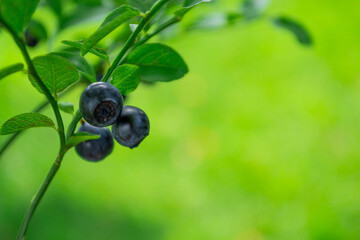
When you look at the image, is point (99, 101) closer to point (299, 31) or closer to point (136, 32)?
point (136, 32)

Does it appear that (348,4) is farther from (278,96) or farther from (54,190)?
(54,190)

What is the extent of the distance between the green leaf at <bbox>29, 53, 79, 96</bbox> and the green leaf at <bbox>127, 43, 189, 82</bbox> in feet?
0.40

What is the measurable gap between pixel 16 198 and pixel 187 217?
2.92 feet

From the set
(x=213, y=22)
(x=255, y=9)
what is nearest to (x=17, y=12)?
(x=213, y=22)

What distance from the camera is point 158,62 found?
838mm

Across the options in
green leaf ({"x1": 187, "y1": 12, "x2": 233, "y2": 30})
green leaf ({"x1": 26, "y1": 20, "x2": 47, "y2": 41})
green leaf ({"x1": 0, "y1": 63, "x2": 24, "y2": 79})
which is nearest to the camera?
green leaf ({"x1": 0, "y1": 63, "x2": 24, "y2": 79})

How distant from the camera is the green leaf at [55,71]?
0.65 m

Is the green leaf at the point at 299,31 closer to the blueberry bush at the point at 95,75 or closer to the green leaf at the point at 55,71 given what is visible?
the blueberry bush at the point at 95,75

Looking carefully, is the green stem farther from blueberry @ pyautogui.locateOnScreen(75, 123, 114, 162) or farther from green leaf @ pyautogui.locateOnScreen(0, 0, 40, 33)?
blueberry @ pyautogui.locateOnScreen(75, 123, 114, 162)

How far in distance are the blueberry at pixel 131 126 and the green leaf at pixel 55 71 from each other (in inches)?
4.4

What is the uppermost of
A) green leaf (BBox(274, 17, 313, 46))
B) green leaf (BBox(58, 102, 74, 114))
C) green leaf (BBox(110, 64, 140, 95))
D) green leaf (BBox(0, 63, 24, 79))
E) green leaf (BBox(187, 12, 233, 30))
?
green leaf (BBox(274, 17, 313, 46))

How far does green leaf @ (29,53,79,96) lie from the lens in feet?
2.12

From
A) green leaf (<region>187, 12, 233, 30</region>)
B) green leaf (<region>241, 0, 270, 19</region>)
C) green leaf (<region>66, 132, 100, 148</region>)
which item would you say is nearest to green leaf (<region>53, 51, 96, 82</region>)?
green leaf (<region>66, 132, 100, 148</region>)

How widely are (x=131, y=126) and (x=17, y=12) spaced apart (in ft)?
0.84
